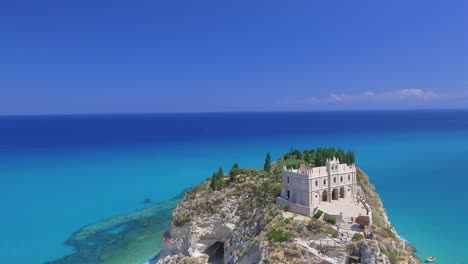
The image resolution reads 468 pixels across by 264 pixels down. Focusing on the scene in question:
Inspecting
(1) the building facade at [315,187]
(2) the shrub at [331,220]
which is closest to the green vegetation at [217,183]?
(1) the building facade at [315,187]

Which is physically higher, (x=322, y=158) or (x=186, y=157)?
(x=322, y=158)

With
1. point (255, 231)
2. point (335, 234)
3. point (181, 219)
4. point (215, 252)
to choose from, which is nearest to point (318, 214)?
point (335, 234)

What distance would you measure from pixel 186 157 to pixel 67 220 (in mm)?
59375

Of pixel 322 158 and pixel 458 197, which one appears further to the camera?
pixel 458 197

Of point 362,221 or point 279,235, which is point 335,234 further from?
point 279,235

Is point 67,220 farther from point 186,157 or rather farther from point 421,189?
point 421,189

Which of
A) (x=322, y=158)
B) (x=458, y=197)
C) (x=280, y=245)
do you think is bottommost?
(x=458, y=197)

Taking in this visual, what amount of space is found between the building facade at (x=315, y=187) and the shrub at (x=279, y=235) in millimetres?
6354

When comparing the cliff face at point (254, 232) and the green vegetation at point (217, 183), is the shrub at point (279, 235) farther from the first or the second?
the green vegetation at point (217, 183)

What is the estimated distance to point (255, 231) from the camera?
132 feet

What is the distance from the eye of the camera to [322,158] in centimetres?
5378

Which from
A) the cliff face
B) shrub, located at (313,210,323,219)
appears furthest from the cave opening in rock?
shrub, located at (313,210,323,219)

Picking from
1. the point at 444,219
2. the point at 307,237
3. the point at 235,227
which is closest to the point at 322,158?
the point at 235,227

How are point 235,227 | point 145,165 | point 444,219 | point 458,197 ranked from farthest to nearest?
point 145,165 → point 458,197 → point 444,219 → point 235,227
